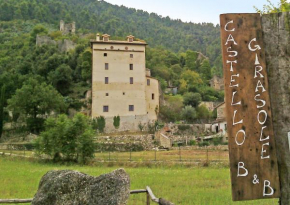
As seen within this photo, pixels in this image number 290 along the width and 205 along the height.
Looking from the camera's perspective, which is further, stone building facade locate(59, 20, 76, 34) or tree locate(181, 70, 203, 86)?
stone building facade locate(59, 20, 76, 34)

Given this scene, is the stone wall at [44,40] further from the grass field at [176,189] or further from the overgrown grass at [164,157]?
the grass field at [176,189]

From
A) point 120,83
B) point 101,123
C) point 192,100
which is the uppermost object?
point 120,83

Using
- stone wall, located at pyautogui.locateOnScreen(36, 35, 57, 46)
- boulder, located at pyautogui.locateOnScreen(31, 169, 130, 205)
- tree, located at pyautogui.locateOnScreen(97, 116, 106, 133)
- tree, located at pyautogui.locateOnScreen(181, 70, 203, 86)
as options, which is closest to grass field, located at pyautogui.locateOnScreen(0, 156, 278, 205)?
boulder, located at pyautogui.locateOnScreen(31, 169, 130, 205)

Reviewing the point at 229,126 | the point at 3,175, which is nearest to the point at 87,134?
the point at 3,175

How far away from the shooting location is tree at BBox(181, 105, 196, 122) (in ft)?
182

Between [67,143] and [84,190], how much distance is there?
73.3 ft

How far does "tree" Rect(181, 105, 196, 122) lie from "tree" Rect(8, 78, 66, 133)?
2291 centimetres

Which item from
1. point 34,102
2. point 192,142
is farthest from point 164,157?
point 34,102

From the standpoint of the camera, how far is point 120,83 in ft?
162

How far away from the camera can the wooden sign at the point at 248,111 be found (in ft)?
11.9

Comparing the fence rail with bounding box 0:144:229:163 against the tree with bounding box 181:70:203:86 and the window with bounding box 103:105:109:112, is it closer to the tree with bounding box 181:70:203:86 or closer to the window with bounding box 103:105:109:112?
the window with bounding box 103:105:109:112

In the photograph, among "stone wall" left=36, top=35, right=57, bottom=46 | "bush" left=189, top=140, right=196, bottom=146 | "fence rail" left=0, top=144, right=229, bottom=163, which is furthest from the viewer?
"stone wall" left=36, top=35, right=57, bottom=46

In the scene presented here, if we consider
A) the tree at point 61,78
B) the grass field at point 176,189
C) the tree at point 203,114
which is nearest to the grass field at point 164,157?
the grass field at point 176,189

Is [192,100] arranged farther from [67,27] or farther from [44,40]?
[67,27]
